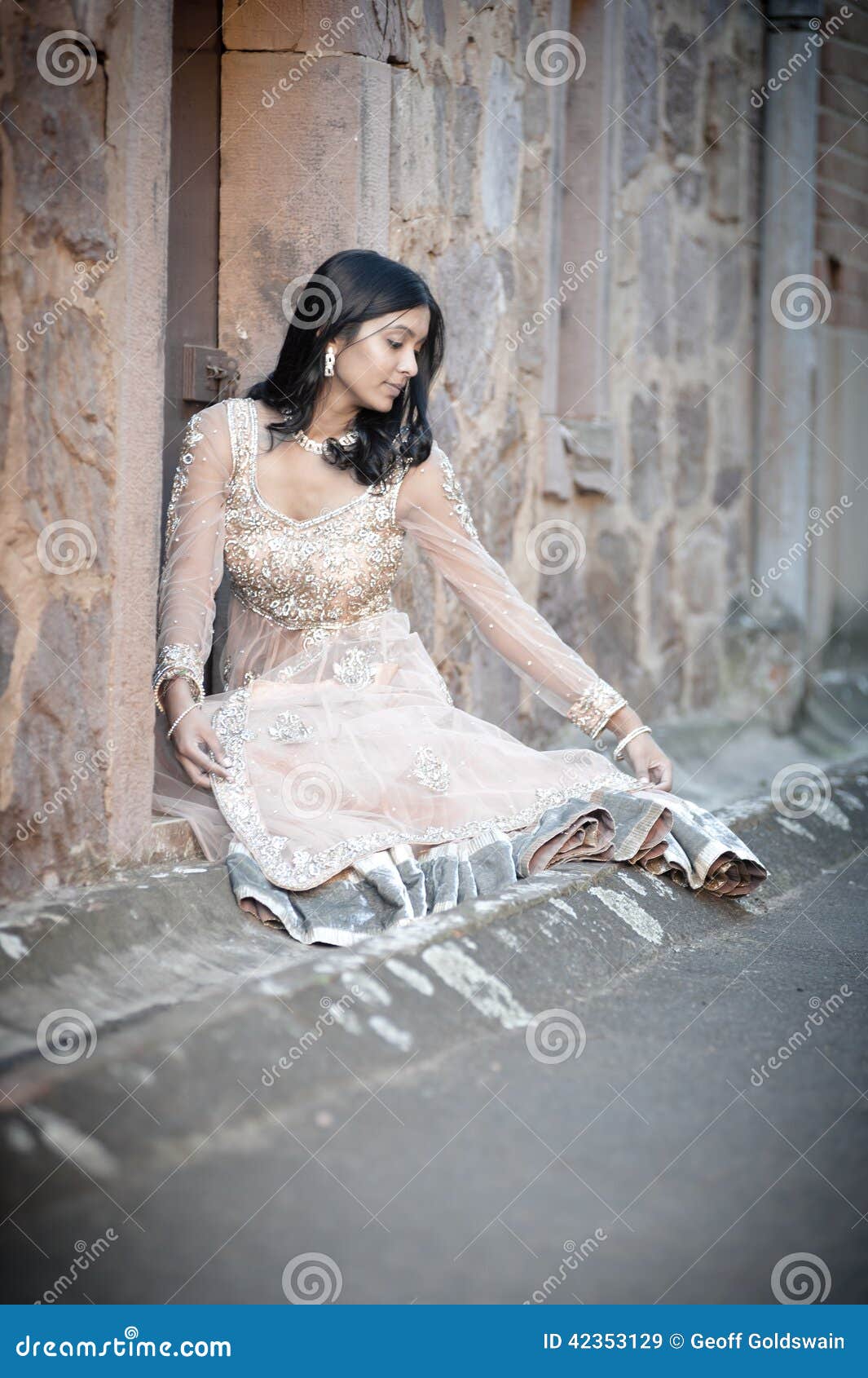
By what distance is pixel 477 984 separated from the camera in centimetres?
242

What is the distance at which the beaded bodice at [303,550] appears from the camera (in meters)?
3.19

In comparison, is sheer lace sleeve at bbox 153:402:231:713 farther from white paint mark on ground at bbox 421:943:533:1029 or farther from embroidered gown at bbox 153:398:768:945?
white paint mark on ground at bbox 421:943:533:1029

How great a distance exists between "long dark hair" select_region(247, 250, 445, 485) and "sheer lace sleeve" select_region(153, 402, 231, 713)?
17 centimetres

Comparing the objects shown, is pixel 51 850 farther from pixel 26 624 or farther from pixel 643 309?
pixel 643 309

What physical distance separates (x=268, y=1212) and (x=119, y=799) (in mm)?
1146

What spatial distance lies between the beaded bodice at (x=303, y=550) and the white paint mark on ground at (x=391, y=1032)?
1.29 meters

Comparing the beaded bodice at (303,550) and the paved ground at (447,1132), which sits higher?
the beaded bodice at (303,550)

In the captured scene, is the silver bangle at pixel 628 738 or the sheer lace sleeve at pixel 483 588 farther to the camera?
the sheer lace sleeve at pixel 483 588

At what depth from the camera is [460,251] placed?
13.8ft

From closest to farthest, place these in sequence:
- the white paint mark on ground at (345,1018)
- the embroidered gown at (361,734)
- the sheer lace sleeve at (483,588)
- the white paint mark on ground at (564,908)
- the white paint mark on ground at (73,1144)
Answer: the white paint mark on ground at (73,1144), the white paint mark on ground at (345,1018), the white paint mark on ground at (564,908), the embroidered gown at (361,734), the sheer lace sleeve at (483,588)

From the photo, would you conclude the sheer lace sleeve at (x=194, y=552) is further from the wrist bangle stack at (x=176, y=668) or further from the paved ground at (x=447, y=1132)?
the paved ground at (x=447, y=1132)

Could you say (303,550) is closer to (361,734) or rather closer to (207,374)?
(361,734)


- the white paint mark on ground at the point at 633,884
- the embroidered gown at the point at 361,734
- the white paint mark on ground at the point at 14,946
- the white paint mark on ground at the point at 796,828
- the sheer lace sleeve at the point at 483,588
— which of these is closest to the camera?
the white paint mark on ground at the point at 14,946

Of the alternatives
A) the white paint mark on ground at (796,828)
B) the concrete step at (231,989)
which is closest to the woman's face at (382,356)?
the concrete step at (231,989)
